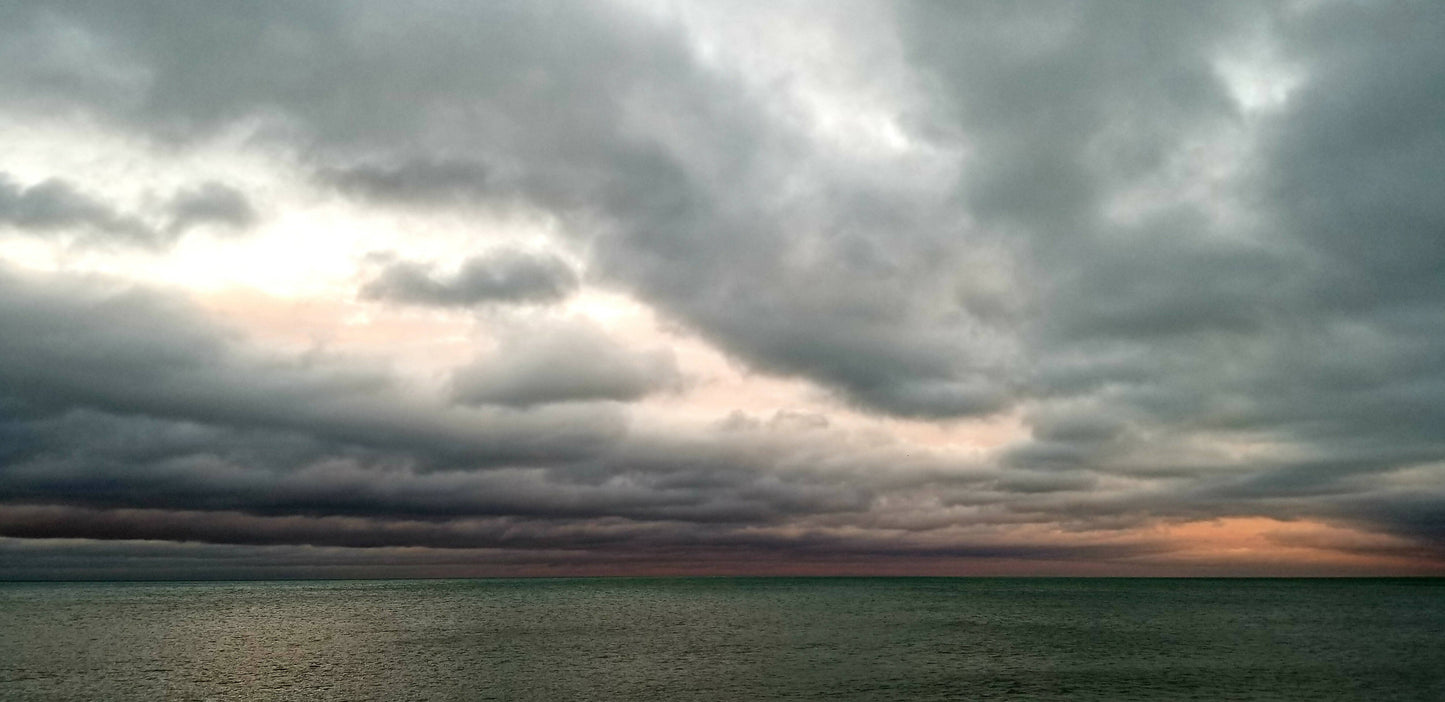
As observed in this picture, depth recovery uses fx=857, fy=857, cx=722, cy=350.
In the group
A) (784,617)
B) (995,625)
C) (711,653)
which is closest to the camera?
(711,653)

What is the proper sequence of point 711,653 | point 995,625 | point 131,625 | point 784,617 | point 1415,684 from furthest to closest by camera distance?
point 784,617 < point 131,625 < point 995,625 < point 711,653 < point 1415,684

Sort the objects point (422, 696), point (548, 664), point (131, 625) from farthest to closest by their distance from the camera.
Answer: point (131, 625)
point (548, 664)
point (422, 696)

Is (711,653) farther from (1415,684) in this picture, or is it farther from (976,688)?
(1415,684)

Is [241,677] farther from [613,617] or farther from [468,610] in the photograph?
[468,610]

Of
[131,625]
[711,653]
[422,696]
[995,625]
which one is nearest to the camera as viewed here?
[422,696]

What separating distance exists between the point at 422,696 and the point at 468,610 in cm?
13659

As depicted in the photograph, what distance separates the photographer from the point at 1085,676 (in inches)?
3017

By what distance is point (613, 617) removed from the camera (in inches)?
6407

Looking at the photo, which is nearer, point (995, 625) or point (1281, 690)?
point (1281, 690)

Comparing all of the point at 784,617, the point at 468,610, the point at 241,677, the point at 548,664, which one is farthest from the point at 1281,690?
the point at 468,610

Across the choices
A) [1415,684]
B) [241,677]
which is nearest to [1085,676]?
[1415,684]

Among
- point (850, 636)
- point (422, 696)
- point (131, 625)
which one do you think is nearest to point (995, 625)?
point (850, 636)

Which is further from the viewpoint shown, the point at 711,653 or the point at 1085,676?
the point at 711,653

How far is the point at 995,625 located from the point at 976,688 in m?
77.0
